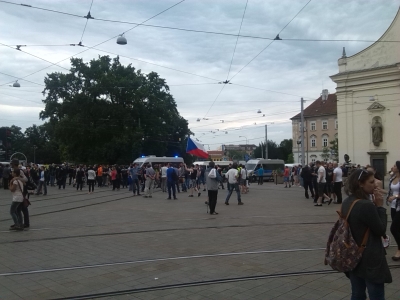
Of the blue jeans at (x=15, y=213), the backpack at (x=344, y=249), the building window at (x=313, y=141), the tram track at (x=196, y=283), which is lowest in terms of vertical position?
the tram track at (x=196, y=283)

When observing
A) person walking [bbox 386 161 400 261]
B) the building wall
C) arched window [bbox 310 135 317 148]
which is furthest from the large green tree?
arched window [bbox 310 135 317 148]

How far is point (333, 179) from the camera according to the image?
58.0 ft

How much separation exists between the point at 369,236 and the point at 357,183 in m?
0.48

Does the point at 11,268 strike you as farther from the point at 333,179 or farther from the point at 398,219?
the point at 333,179

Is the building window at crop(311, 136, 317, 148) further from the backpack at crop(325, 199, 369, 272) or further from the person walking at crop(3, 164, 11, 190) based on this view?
the backpack at crop(325, 199, 369, 272)

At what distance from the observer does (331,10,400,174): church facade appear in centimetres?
4672

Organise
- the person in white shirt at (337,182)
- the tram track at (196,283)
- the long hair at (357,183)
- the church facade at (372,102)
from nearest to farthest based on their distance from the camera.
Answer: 1. the long hair at (357,183)
2. the tram track at (196,283)
3. the person in white shirt at (337,182)
4. the church facade at (372,102)

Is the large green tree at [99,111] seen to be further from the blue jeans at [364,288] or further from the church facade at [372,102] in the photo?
the blue jeans at [364,288]

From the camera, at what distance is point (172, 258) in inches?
303

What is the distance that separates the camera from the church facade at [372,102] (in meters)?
46.7

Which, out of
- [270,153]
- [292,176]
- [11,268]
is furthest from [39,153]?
[11,268]

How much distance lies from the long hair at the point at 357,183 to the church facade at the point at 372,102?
46523 mm

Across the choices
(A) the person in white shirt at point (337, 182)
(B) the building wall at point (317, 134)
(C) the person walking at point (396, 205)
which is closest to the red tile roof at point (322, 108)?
(B) the building wall at point (317, 134)

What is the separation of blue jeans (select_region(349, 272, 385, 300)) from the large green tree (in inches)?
1775
